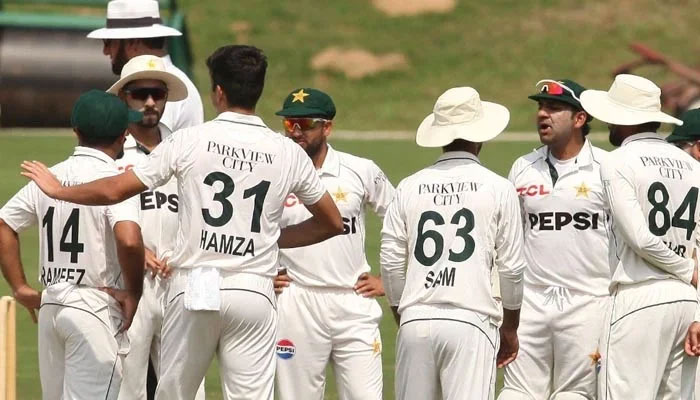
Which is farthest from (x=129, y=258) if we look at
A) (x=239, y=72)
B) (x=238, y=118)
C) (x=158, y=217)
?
(x=158, y=217)

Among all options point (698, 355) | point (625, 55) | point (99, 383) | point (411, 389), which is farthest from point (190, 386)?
point (625, 55)

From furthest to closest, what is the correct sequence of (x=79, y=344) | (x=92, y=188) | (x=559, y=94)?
1. (x=559, y=94)
2. (x=79, y=344)
3. (x=92, y=188)

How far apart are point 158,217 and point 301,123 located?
1.06m

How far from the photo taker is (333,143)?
23.2 m

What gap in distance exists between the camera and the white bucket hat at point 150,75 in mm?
8625

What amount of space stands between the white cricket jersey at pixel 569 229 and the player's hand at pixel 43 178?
324 centimetres

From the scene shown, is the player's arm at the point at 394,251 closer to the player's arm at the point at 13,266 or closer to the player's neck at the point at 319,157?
the player's neck at the point at 319,157

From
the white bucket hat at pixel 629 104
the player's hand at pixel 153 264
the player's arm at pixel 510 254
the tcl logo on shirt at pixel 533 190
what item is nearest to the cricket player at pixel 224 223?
the player's arm at pixel 510 254

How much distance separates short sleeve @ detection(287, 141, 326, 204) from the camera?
745 centimetres

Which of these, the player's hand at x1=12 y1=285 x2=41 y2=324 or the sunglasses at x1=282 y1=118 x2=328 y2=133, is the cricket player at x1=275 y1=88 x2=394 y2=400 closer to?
the sunglasses at x1=282 y1=118 x2=328 y2=133

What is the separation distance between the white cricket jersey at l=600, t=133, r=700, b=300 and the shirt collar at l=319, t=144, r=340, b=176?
1.77 meters

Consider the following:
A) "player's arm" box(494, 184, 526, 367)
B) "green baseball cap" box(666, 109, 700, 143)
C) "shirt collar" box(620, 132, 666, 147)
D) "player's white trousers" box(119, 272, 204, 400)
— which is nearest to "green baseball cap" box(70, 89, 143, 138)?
"player's white trousers" box(119, 272, 204, 400)

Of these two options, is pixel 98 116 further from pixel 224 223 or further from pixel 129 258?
pixel 224 223

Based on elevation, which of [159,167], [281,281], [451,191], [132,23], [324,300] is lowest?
[324,300]
